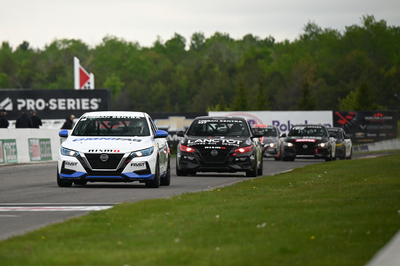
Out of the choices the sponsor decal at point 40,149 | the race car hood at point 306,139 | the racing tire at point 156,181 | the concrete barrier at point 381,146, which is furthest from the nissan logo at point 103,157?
the concrete barrier at point 381,146

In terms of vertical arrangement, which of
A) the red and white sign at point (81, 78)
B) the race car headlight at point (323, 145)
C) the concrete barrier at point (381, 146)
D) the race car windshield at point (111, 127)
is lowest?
the concrete barrier at point (381, 146)

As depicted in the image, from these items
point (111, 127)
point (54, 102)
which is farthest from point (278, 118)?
point (111, 127)

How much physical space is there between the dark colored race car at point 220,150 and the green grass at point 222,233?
7.62 meters

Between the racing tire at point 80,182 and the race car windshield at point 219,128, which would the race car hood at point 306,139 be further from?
the racing tire at point 80,182

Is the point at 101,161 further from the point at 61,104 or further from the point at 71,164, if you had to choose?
the point at 61,104

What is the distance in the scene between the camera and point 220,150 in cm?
2011

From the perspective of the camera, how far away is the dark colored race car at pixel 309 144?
33.2 m

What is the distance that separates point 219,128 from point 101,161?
6.49m

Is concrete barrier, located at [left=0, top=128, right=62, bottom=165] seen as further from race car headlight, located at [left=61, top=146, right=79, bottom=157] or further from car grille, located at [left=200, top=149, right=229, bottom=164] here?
race car headlight, located at [left=61, top=146, right=79, bottom=157]

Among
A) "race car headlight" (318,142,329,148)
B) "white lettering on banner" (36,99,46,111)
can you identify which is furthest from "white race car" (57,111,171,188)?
"white lettering on banner" (36,99,46,111)

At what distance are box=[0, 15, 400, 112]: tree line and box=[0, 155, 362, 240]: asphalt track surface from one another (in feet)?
231

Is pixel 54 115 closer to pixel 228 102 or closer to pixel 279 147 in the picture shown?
pixel 279 147

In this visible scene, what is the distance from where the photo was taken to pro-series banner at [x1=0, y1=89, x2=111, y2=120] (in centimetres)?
4559

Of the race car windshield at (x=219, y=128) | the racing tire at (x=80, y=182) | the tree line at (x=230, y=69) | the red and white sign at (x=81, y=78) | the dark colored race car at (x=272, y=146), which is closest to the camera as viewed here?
the racing tire at (x=80, y=182)
